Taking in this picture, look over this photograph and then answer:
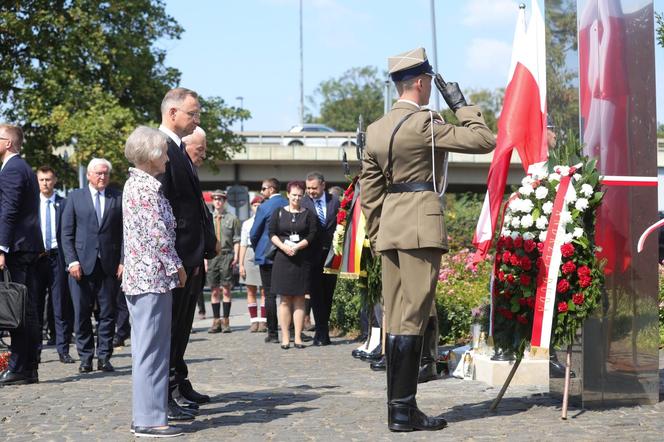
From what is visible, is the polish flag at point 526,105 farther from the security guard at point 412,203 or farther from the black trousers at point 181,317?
the black trousers at point 181,317

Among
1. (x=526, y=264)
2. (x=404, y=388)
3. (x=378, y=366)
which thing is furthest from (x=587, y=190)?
(x=378, y=366)

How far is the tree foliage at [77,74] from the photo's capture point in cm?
3200

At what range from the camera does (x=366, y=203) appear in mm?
7695

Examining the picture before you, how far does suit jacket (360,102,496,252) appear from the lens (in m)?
7.03

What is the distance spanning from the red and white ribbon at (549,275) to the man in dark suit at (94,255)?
4893mm

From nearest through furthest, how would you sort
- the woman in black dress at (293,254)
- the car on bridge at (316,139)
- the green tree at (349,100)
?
the woman in black dress at (293,254)
the car on bridge at (316,139)
the green tree at (349,100)

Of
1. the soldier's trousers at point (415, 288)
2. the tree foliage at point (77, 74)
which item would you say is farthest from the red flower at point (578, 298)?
the tree foliage at point (77, 74)

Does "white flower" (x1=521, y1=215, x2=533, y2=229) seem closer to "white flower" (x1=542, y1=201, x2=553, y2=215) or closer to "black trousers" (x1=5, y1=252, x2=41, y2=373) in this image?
"white flower" (x1=542, y1=201, x2=553, y2=215)

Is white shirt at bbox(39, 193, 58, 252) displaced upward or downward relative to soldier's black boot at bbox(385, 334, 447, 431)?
upward

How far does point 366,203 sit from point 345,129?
95.8 m

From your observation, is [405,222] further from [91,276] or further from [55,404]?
[91,276]

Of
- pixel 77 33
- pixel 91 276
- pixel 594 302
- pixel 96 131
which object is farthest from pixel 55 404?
pixel 77 33

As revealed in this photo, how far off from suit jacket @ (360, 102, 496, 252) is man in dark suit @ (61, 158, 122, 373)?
4.48 meters

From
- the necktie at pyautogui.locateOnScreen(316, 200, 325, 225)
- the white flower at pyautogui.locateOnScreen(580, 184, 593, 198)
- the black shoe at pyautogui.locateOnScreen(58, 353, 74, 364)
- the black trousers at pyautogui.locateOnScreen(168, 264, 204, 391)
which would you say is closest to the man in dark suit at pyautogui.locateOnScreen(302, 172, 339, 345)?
the necktie at pyautogui.locateOnScreen(316, 200, 325, 225)
